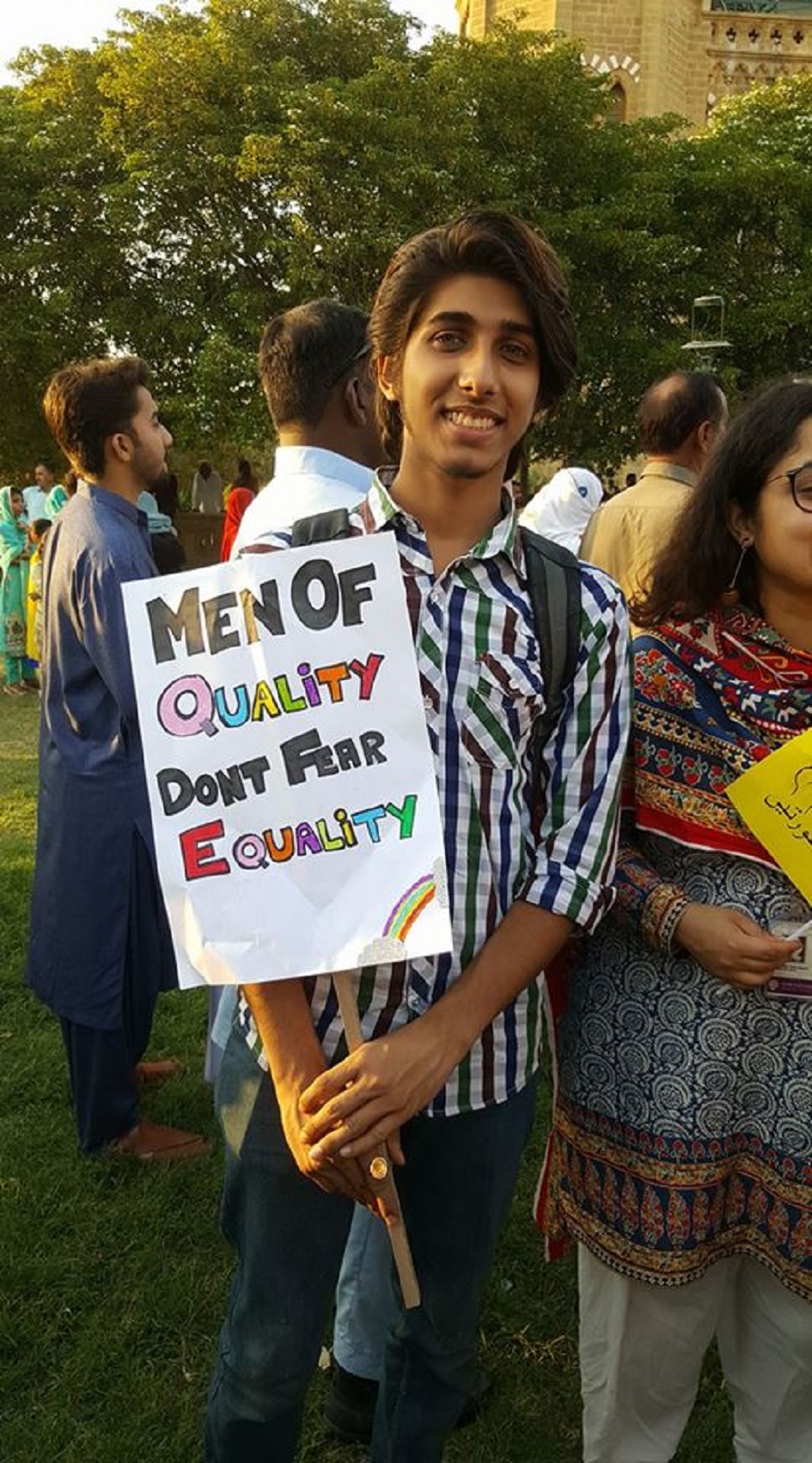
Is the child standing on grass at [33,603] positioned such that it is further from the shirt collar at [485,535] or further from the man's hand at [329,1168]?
the man's hand at [329,1168]

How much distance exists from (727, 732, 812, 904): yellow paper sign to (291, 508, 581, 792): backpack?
0.30 m

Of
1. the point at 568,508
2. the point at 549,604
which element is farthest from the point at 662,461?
the point at 549,604

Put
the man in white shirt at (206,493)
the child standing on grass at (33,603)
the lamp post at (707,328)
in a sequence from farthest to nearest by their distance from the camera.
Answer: the man in white shirt at (206,493)
the lamp post at (707,328)
the child standing on grass at (33,603)

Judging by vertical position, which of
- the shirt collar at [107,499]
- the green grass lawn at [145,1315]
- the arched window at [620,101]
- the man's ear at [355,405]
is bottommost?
the green grass lawn at [145,1315]

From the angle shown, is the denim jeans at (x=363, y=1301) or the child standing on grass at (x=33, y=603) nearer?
the denim jeans at (x=363, y=1301)

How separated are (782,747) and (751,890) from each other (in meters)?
0.23

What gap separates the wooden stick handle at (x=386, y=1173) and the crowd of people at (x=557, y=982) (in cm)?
3

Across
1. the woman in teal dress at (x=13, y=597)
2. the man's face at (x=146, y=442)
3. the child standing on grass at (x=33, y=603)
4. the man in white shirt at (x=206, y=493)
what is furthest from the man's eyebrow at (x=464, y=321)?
the man in white shirt at (x=206, y=493)

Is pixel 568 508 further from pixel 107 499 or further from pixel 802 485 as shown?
pixel 802 485

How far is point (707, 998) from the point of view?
1697 millimetres

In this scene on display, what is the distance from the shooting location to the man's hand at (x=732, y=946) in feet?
5.29

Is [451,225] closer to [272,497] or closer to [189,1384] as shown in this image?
[272,497]

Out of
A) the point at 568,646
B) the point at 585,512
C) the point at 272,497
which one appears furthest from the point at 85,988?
the point at 585,512

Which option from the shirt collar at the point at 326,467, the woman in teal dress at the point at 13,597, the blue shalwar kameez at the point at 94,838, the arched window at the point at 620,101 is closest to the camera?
the shirt collar at the point at 326,467
